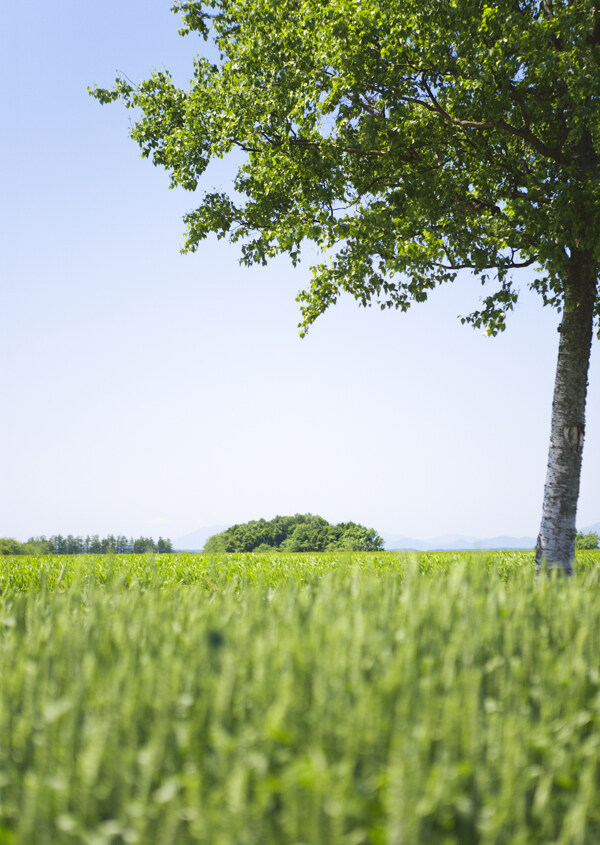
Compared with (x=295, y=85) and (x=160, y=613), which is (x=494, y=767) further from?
(x=295, y=85)

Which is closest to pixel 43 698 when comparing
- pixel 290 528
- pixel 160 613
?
pixel 160 613

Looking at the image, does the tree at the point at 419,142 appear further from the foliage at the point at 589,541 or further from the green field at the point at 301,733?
the foliage at the point at 589,541

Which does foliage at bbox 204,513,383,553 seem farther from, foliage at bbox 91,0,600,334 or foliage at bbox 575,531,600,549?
foliage at bbox 91,0,600,334

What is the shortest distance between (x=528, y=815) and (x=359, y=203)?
9.43 meters

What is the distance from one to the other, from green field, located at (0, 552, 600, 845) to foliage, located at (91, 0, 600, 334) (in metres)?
7.21

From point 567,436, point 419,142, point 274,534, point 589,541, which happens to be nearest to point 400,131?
point 419,142

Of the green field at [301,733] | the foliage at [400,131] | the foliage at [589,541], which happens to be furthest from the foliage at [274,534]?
the green field at [301,733]

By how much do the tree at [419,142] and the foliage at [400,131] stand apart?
3cm

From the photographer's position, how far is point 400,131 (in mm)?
9234

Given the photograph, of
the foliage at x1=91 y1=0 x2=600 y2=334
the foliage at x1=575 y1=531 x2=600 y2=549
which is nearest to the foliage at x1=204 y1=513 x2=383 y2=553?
the foliage at x1=575 y1=531 x2=600 y2=549

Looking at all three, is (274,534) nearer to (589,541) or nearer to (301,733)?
(589,541)

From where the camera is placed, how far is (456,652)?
6.48ft

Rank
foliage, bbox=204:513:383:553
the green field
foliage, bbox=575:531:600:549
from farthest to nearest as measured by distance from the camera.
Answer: foliage, bbox=204:513:383:553
foliage, bbox=575:531:600:549
the green field

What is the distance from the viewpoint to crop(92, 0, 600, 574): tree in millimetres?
7973
